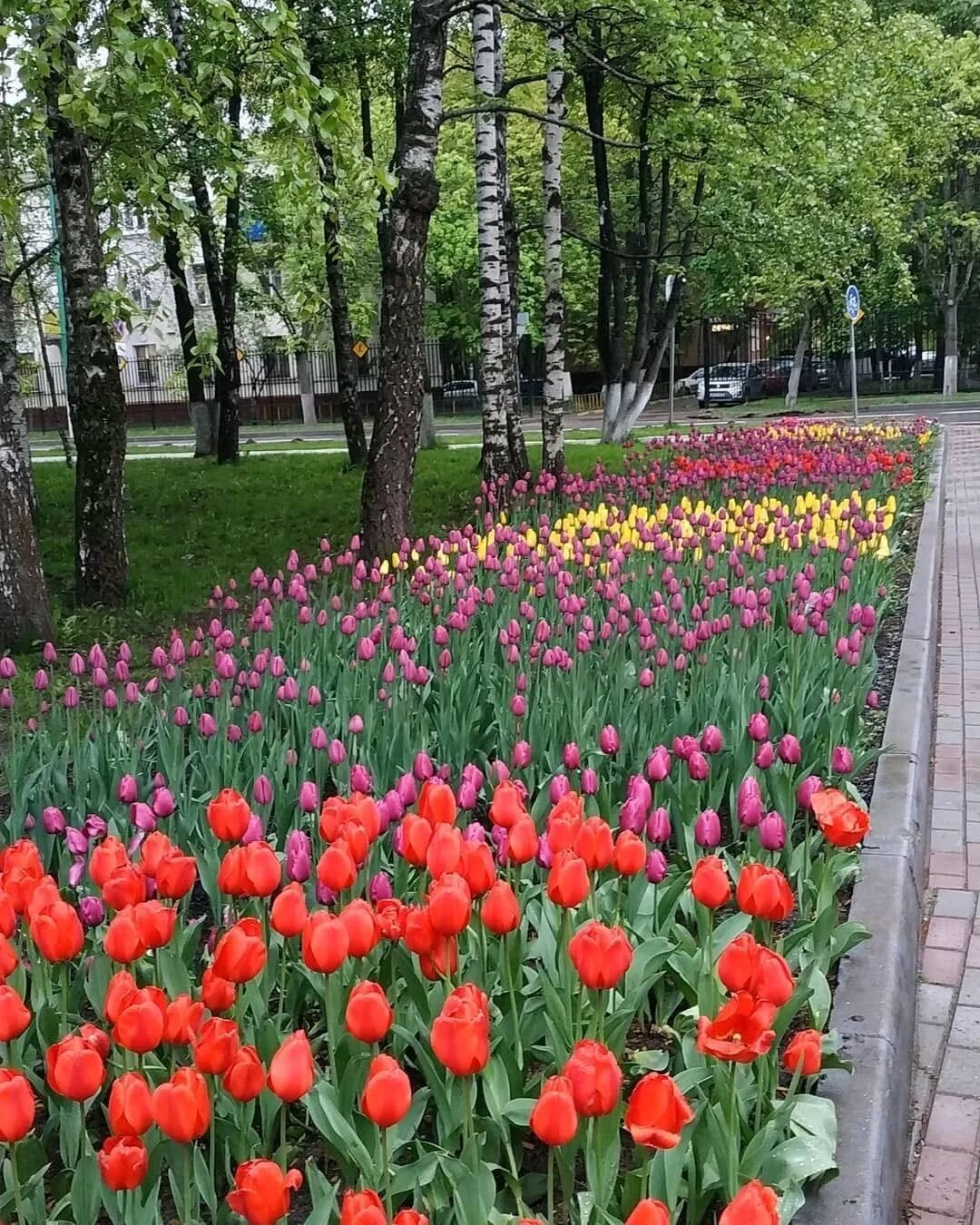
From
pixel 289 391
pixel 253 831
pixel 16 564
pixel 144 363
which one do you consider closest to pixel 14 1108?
pixel 253 831

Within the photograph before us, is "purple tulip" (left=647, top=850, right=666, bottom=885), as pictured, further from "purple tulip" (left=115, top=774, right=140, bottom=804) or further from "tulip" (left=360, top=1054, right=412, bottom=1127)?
"purple tulip" (left=115, top=774, right=140, bottom=804)

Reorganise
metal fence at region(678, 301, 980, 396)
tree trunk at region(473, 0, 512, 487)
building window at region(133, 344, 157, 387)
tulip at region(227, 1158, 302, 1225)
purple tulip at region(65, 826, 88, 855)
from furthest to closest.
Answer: building window at region(133, 344, 157, 387) < metal fence at region(678, 301, 980, 396) < tree trunk at region(473, 0, 512, 487) < purple tulip at region(65, 826, 88, 855) < tulip at region(227, 1158, 302, 1225)

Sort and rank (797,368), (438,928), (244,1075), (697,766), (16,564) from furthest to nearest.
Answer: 1. (797,368)
2. (16,564)
3. (697,766)
4. (438,928)
5. (244,1075)

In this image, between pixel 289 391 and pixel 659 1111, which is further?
pixel 289 391

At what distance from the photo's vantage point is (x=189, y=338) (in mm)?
8852

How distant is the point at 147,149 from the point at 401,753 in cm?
579

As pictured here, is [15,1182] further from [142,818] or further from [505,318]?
[505,318]

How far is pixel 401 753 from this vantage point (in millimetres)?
3742

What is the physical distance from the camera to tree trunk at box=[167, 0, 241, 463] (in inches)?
554

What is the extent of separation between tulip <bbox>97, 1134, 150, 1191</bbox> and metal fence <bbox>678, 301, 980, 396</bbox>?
37.1 meters

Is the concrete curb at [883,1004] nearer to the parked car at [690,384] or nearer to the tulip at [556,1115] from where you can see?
the tulip at [556,1115]

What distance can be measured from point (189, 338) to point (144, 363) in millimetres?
47585

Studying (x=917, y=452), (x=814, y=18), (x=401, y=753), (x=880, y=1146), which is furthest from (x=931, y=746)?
(x=814, y=18)

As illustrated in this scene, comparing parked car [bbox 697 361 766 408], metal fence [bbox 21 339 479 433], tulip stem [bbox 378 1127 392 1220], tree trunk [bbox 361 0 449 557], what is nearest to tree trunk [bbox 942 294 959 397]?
parked car [bbox 697 361 766 408]
